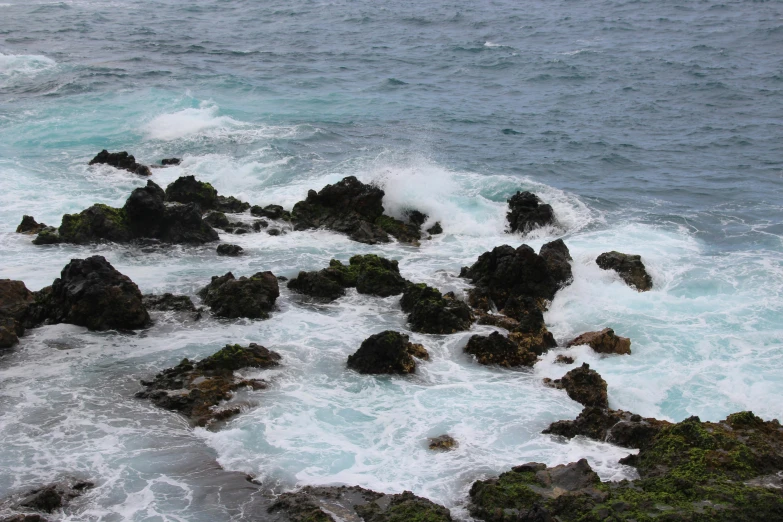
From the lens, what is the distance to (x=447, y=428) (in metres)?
12.5

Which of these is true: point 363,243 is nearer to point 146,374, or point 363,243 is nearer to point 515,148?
point 146,374

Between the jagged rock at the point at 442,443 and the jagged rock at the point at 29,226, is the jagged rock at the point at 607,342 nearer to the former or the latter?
the jagged rock at the point at 442,443

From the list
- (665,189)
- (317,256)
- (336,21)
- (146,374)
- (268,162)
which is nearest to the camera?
(146,374)

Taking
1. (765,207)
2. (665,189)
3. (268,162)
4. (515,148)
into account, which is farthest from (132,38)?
(765,207)

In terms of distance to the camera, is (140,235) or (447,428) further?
(140,235)

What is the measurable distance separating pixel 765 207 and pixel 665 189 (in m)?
3.18

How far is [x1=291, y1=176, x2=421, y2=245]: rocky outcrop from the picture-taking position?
872 inches

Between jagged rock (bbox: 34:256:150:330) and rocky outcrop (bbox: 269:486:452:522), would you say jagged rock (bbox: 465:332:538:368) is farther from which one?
jagged rock (bbox: 34:256:150:330)

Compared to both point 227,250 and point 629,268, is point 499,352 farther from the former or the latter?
point 227,250

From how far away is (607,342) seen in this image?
50.8 ft

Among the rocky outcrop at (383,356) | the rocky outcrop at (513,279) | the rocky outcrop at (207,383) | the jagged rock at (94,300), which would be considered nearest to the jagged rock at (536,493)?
the rocky outcrop at (383,356)

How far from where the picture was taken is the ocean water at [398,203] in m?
11.7

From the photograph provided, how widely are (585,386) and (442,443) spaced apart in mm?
3138

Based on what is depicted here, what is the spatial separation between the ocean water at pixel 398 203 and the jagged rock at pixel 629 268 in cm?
37
